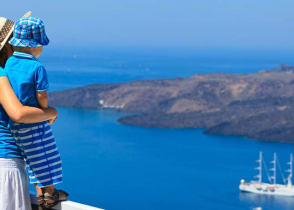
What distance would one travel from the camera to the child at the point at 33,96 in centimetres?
156

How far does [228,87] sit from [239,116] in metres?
5.46

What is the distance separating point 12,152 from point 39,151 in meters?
0.08

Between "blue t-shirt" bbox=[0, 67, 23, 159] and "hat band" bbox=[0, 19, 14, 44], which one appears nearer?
"blue t-shirt" bbox=[0, 67, 23, 159]

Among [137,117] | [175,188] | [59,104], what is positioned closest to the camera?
[175,188]

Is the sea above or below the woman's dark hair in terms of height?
below

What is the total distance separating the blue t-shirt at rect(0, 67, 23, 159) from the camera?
5.02 feet

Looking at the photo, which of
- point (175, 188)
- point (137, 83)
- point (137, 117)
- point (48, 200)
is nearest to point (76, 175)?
point (175, 188)

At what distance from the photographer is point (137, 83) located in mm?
51250

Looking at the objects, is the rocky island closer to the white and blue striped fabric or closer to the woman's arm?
the white and blue striped fabric

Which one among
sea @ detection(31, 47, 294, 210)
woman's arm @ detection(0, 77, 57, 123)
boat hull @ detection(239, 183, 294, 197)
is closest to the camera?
woman's arm @ detection(0, 77, 57, 123)

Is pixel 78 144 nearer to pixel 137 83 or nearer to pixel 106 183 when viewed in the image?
pixel 106 183

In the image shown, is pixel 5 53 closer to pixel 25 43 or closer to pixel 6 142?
pixel 25 43

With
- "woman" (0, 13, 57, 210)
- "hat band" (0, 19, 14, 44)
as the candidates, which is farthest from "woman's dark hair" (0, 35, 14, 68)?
"woman" (0, 13, 57, 210)

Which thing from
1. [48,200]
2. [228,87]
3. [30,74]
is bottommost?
[48,200]
